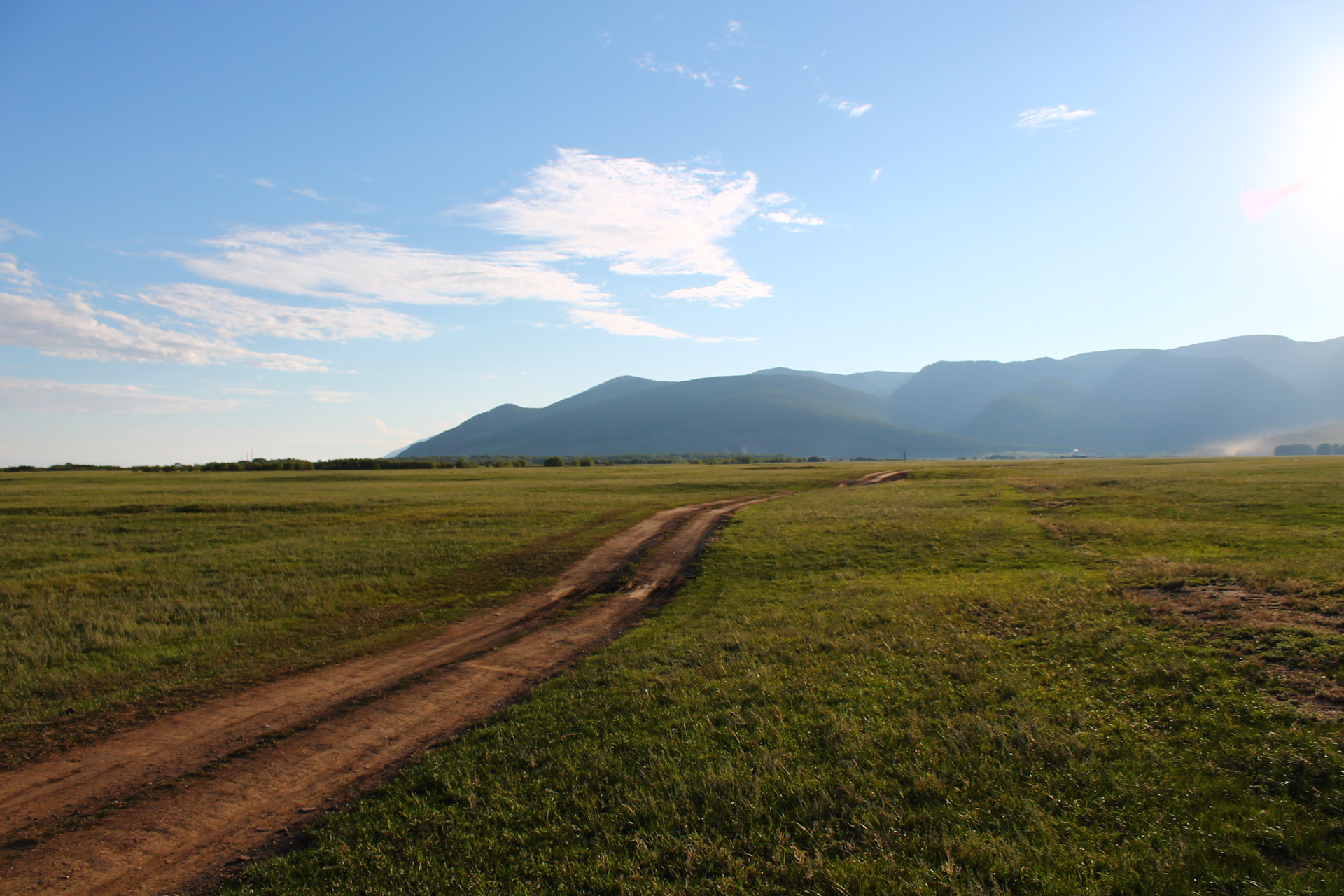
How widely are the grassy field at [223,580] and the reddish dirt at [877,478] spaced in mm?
24455

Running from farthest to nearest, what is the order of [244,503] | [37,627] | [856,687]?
1. [244,503]
2. [37,627]
3. [856,687]

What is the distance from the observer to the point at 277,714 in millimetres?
12523

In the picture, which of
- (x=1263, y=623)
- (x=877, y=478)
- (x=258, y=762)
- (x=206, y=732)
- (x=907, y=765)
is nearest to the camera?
(x=907, y=765)

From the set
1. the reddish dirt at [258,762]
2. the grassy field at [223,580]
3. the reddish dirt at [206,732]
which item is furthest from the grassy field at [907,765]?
the grassy field at [223,580]

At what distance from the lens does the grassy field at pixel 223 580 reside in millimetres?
14469

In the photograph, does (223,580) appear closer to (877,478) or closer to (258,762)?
(258,762)

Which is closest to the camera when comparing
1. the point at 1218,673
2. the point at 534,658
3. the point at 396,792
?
the point at 396,792

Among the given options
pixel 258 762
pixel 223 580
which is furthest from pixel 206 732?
pixel 223 580

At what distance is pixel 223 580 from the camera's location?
78.5ft

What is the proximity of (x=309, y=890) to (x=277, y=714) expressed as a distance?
6.67 m

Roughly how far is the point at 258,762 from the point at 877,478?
72.7m

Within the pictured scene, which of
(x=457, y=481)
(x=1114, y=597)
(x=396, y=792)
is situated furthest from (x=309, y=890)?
(x=457, y=481)

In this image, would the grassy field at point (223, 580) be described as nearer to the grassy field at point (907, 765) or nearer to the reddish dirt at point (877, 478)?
the grassy field at point (907, 765)

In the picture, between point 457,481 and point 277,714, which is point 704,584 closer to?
point 277,714
